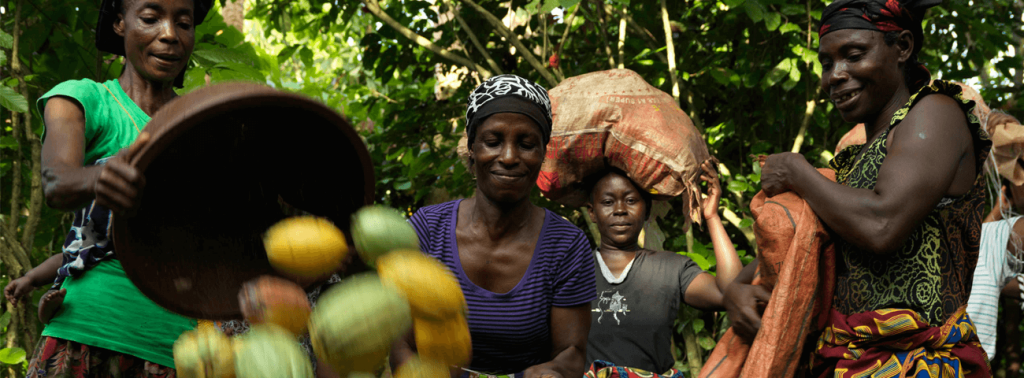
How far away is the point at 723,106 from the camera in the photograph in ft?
15.5

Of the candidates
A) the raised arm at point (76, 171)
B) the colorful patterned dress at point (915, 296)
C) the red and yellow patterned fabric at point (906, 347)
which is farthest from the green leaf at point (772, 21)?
the raised arm at point (76, 171)

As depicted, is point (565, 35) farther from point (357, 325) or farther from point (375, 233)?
point (357, 325)

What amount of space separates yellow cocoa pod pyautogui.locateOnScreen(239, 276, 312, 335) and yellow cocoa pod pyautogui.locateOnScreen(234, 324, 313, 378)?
4cm

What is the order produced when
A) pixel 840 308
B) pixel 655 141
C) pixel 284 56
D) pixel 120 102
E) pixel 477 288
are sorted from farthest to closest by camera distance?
1. pixel 284 56
2. pixel 655 141
3. pixel 477 288
4. pixel 840 308
5. pixel 120 102

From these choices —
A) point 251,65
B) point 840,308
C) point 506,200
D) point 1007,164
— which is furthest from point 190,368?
point 1007,164

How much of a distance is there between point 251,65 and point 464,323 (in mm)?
2500

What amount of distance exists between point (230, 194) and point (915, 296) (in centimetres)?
157

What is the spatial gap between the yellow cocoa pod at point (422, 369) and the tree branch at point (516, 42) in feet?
9.78

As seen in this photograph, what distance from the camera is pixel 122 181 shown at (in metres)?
1.20

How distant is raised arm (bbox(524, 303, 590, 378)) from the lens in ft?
6.40

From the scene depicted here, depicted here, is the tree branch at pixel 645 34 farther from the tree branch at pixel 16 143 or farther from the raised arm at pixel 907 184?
the tree branch at pixel 16 143

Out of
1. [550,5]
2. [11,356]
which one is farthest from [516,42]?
[11,356]

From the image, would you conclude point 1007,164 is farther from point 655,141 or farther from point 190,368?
point 190,368

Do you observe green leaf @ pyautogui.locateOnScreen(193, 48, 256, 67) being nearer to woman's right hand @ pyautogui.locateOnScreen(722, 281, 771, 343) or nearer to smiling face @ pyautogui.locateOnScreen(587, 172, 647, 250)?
smiling face @ pyautogui.locateOnScreen(587, 172, 647, 250)
